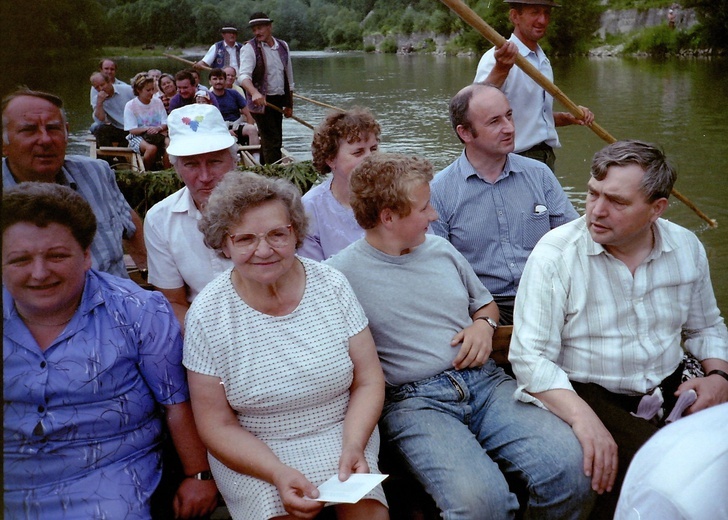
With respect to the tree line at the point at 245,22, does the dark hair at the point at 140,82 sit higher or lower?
lower

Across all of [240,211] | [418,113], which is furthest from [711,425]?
[418,113]

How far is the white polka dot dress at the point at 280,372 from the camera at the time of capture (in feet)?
6.36

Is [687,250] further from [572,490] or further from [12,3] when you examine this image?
[12,3]

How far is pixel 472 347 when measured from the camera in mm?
2291

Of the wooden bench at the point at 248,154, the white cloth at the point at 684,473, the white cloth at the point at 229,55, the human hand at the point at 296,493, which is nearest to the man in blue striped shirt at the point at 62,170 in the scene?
the human hand at the point at 296,493

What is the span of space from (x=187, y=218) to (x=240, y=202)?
692 mm

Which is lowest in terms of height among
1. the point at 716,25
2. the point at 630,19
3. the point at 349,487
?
the point at 349,487

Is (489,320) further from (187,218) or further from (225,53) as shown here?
(225,53)

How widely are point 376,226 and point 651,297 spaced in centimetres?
86

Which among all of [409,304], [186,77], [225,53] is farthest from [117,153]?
[409,304]

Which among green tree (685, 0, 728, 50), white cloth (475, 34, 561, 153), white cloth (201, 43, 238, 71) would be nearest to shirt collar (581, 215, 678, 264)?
white cloth (475, 34, 561, 153)

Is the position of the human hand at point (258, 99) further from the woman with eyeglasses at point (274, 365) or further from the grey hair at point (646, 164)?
the grey hair at point (646, 164)

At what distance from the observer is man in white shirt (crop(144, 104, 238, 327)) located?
262 cm

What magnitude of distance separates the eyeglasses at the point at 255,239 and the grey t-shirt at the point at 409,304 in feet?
1.16
